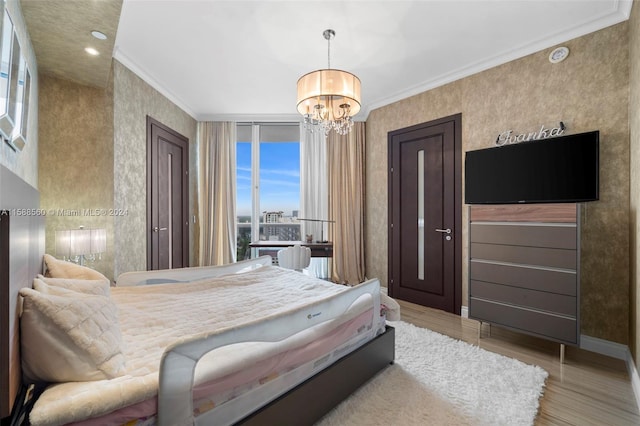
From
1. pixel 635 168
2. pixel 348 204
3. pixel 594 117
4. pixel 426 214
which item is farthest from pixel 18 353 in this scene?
pixel 348 204

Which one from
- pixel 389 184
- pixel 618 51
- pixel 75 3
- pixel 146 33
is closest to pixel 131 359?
pixel 75 3

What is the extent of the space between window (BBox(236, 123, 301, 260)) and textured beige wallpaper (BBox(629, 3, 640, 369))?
12.5 feet

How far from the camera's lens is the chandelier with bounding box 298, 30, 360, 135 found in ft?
7.77

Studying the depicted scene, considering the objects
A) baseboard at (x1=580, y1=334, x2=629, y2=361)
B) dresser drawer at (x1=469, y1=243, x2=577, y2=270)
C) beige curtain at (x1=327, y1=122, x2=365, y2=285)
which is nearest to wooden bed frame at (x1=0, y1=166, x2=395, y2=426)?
dresser drawer at (x1=469, y1=243, x2=577, y2=270)

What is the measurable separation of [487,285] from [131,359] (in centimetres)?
269

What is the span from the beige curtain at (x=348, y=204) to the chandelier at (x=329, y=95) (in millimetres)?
1743

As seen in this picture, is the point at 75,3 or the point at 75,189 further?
the point at 75,189

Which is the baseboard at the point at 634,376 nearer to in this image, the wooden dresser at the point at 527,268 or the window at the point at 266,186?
the wooden dresser at the point at 527,268

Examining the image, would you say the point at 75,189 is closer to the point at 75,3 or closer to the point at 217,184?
the point at 75,3

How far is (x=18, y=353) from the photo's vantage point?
36.8 inches

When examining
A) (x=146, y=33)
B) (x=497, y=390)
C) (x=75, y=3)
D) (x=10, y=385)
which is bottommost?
(x=497, y=390)

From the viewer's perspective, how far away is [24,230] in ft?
3.46

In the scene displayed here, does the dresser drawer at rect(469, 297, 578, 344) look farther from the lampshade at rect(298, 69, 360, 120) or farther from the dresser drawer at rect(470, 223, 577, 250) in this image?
the lampshade at rect(298, 69, 360, 120)

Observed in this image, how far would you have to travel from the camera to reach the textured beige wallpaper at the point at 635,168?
6.34ft
